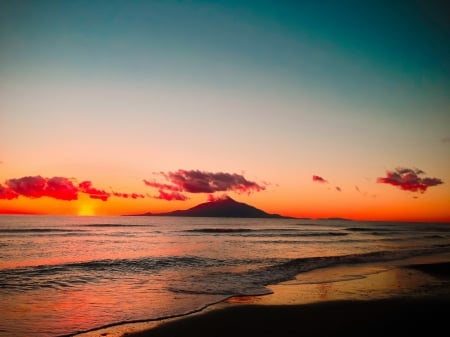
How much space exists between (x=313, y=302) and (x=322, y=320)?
266 centimetres

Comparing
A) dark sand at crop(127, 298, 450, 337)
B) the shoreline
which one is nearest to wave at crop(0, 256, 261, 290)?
the shoreline

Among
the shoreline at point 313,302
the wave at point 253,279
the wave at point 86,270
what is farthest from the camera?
the wave at point 86,270

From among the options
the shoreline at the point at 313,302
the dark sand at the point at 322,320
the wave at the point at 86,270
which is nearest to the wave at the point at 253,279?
the shoreline at the point at 313,302

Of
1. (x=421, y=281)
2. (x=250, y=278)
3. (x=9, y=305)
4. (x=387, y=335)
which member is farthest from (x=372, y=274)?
(x=9, y=305)

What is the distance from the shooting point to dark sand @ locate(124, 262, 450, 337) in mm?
10289

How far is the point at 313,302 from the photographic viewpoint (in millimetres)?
14094

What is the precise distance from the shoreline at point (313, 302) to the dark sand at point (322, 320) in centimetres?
3

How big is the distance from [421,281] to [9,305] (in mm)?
20040

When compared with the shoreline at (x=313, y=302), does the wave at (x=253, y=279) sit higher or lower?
lower

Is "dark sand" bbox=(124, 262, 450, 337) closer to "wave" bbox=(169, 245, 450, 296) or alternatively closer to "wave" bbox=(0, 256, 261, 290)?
"wave" bbox=(169, 245, 450, 296)

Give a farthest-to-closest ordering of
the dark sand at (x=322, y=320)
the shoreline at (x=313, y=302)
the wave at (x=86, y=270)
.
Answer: the wave at (x=86, y=270)
the shoreline at (x=313, y=302)
the dark sand at (x=322, y=320)

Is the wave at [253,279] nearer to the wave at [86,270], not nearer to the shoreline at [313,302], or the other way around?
the shoreline at [313,302]

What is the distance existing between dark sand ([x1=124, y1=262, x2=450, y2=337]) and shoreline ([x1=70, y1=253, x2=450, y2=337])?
28mm

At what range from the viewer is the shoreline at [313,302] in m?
10.7
